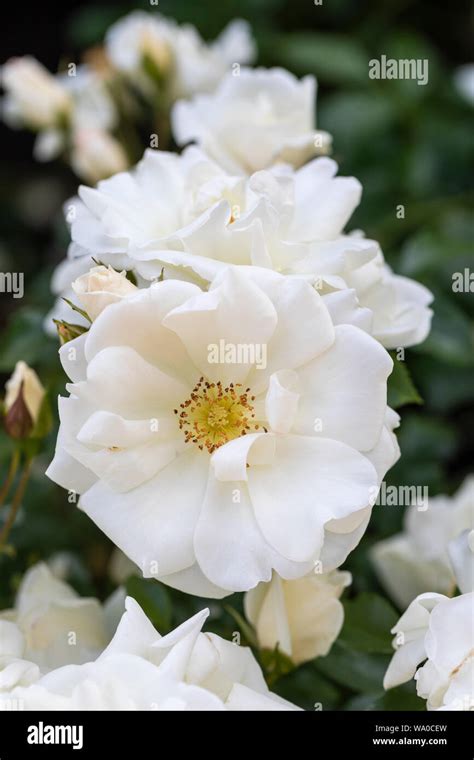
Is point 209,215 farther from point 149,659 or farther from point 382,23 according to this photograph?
point 382,23

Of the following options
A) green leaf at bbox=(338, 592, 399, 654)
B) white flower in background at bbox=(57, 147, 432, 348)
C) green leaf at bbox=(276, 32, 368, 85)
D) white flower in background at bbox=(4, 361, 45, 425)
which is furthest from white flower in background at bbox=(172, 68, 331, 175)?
green leaf at bbox=(276, 32, 368, 85)

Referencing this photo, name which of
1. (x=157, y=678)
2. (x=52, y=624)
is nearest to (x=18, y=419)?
(x=52, y=624)

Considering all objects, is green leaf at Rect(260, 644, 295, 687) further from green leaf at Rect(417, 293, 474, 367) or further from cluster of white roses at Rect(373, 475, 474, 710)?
green leaf at Rect(417, 293, 474, 367)

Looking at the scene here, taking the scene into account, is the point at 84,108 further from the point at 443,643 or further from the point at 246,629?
the point at 443,643

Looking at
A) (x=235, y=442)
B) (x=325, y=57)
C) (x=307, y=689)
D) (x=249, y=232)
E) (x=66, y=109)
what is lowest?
(x=307, y=689)

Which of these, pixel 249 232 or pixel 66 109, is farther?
pixel 66 109

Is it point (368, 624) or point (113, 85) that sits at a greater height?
point (113, 85)
